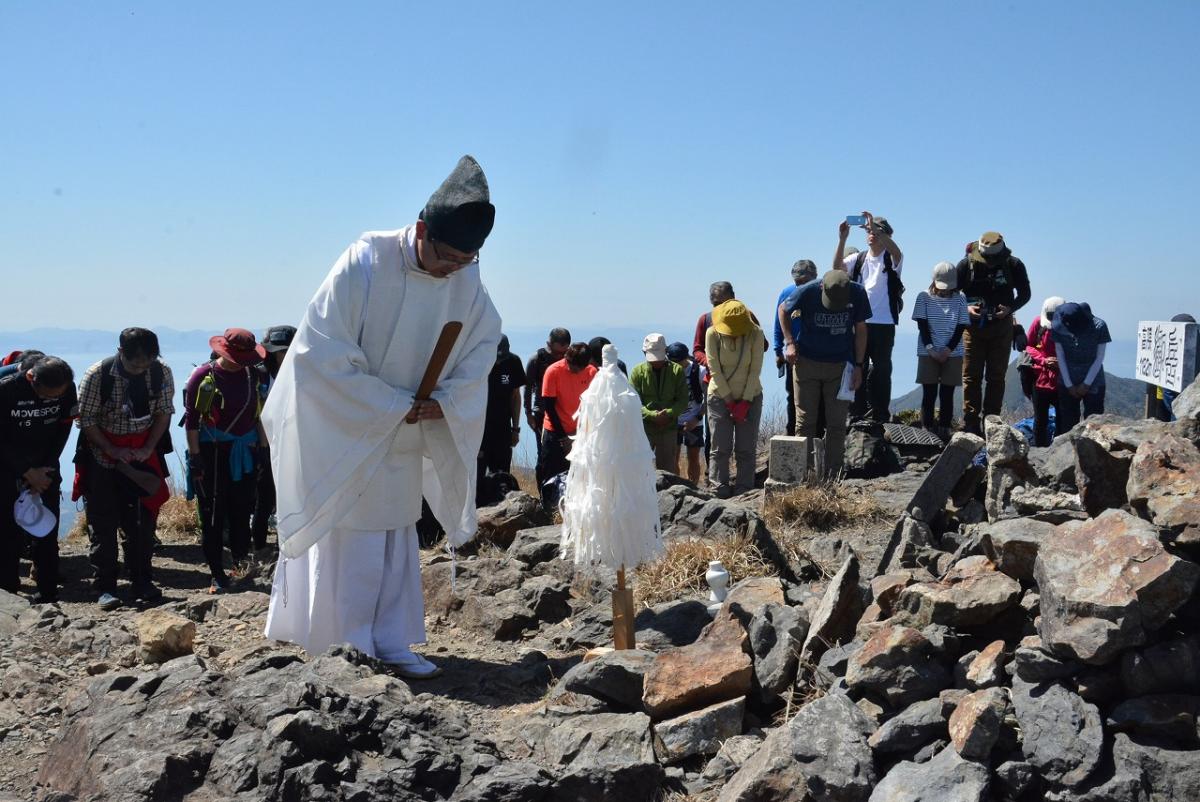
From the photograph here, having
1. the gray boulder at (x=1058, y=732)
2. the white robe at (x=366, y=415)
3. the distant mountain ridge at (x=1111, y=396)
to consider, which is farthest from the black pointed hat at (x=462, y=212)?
the distant mountain ridge at (x=1111, y=396)

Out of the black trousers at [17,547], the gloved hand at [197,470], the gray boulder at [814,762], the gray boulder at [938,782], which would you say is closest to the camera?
the gray boulder at [938,782]

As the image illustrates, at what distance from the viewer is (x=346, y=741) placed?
4453mm

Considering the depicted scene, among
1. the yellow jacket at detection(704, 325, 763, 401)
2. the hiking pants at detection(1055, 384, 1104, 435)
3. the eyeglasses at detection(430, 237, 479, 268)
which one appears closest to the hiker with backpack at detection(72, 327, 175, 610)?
the eyeglasses at detection(430, 237, 479, 268)

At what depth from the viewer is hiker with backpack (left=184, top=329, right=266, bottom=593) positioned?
9297 mm

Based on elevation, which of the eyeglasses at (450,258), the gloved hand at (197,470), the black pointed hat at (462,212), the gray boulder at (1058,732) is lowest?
the gray boulder at (1058,732)

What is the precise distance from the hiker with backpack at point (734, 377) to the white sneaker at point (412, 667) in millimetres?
5436

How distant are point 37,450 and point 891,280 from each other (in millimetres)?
7954

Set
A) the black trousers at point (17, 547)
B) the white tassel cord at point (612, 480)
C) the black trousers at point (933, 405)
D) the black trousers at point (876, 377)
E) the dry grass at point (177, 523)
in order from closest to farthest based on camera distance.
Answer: the white tassel cord at point (612, 480) < the black trousers at point (17, 547) < the black trousers at point (876, 377) < the dry grass at point (177, 523) < the black trousers at point (933, 405)

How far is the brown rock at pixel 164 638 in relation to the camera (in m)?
6.44

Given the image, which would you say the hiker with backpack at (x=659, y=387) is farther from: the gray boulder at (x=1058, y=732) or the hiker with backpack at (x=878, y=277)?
the gray boulder at (x=1058, y=732)

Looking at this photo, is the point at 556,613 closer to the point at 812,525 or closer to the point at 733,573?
the point at 733,573

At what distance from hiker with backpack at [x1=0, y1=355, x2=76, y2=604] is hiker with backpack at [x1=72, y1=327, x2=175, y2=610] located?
0.19 metres

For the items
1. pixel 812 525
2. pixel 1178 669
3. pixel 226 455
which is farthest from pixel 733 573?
pixel 226 455

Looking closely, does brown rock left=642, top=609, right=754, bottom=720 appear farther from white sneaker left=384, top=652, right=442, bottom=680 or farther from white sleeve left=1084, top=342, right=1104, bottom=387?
white sleeve left=1084, top=342, right=1104, bottom=387
